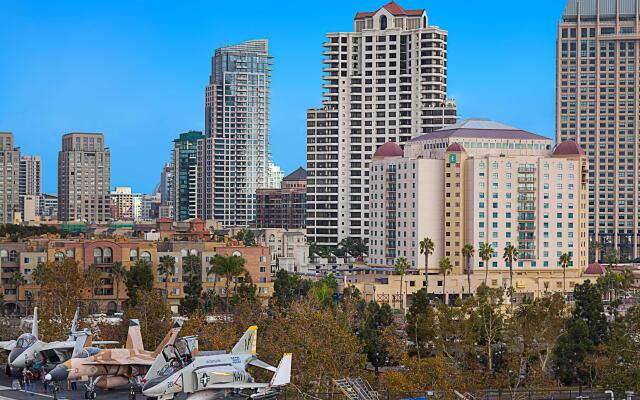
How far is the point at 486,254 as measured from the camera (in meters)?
167

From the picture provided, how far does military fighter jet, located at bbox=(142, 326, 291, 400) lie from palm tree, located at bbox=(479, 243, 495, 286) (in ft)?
335

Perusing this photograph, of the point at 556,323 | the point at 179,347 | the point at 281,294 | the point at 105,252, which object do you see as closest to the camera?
the point at 179,347

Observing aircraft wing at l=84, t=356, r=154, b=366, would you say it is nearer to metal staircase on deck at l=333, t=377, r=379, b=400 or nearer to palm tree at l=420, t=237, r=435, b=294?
metal staircase on deck at l=333, t=377, r=379, b=400

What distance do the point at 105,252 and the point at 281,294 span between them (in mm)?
25265

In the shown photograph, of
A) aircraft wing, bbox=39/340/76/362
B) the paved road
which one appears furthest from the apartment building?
the paved road

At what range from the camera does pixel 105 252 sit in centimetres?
15362

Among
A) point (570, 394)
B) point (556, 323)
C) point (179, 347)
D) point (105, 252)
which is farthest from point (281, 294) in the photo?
point (179, 347)

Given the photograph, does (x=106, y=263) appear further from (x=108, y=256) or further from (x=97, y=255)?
(x=97, y=255)

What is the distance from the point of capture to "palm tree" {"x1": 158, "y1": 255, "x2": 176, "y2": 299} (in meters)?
153

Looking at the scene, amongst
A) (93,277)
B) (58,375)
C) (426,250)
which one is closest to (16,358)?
(58,375)

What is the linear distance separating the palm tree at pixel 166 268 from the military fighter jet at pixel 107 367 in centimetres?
7790

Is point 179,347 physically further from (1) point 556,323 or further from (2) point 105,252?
(2) point 105,252

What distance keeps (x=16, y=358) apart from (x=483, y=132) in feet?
389

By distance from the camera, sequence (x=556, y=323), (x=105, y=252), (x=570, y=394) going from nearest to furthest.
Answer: (x=570, y=394) < (x=556, y=323) < (x=105, y=252)
